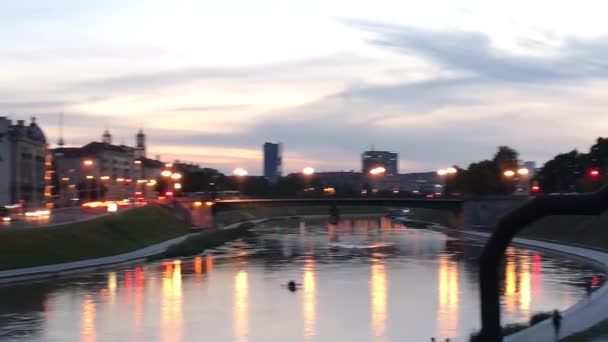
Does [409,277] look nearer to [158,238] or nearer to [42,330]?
[42,330]

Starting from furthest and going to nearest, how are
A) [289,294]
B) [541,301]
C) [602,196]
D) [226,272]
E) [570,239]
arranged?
[570,239]
[226,272]
[289,294]
[541,301]
[602,196]

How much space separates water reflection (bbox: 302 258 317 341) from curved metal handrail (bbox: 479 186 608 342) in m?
12.3

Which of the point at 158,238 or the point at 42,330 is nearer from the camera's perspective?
the point at 42,330

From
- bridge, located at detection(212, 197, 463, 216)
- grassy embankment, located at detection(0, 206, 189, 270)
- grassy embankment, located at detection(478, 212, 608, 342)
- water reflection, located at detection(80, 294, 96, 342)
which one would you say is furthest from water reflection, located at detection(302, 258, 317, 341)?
bridge, located at detection(212, 197, 463, 216)

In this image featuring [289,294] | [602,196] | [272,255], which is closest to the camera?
[602,196]

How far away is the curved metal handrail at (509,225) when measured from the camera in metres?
22.7

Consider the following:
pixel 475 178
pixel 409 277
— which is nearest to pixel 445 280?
pixel 409 277

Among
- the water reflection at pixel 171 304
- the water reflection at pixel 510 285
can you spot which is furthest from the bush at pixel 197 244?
the water reflection at pixel 510 285

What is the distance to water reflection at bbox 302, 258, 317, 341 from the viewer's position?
38.6m

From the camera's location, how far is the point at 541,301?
46.9 metres

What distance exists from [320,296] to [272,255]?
31.0 metres

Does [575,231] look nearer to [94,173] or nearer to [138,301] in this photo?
[138,301]

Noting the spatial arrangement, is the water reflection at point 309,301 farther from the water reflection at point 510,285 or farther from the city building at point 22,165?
the city building at point 22,165

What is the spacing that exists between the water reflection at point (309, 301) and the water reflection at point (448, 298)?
544cm
